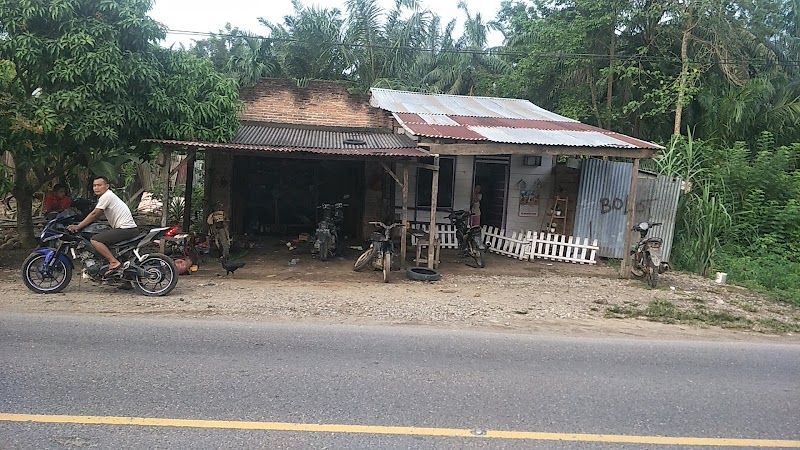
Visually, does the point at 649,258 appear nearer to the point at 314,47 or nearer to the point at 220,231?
the point at 220,231

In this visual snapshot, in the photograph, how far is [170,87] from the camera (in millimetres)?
9508

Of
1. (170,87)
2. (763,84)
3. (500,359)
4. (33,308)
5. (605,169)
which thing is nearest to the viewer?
(500,359)

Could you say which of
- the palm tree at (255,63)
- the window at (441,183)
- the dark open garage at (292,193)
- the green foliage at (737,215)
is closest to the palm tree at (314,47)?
the palm tree at (255,63)

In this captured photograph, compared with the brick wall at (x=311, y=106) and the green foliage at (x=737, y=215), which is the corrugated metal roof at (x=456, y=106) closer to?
the brick wall at (x=311, y=106)

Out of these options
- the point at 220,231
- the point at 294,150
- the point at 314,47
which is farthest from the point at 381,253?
the point at 314,47

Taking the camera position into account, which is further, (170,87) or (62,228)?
(170,87)

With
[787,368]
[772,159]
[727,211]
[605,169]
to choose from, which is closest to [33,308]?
[787,368]

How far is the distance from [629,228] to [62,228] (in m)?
9.49

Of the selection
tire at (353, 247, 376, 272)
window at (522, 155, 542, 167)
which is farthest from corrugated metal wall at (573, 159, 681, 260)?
tire at (353, 247, 376, 272)

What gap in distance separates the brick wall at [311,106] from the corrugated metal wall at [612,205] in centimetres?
528

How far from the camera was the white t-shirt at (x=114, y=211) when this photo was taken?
7.03 metres

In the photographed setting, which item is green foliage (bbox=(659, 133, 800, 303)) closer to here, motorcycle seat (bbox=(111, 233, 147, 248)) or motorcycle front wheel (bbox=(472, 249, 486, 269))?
motorcycle front wheel (bbox=(472, 249, 486, 269))

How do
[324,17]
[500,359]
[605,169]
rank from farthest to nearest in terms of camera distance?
1. [324,17]
2. [605,169]
3. [500,359]

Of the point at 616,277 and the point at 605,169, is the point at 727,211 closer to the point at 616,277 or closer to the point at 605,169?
the point at 605,169
